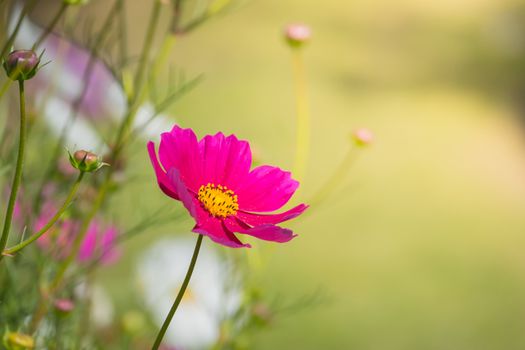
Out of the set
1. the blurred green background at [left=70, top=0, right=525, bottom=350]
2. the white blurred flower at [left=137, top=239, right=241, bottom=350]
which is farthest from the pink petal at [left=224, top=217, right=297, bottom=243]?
the blurred green background at [left=70, top=0, right=525, bottom=350]

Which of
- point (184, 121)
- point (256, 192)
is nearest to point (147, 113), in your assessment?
point (256, 192)

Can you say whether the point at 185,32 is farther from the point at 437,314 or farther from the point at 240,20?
the point at 240,20

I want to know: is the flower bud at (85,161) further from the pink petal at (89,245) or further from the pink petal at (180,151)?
the pink petal at (89,245)

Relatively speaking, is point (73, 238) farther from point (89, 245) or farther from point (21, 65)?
point (21, 65)

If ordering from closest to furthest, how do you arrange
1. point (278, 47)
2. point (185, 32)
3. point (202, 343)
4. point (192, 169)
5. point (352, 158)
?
point (192, 169) → point (185, 32) → point (202, 343) → point (352, 158) → point (278, 47)

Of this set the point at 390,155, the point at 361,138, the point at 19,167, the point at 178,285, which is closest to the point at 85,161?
the point at 19,167
